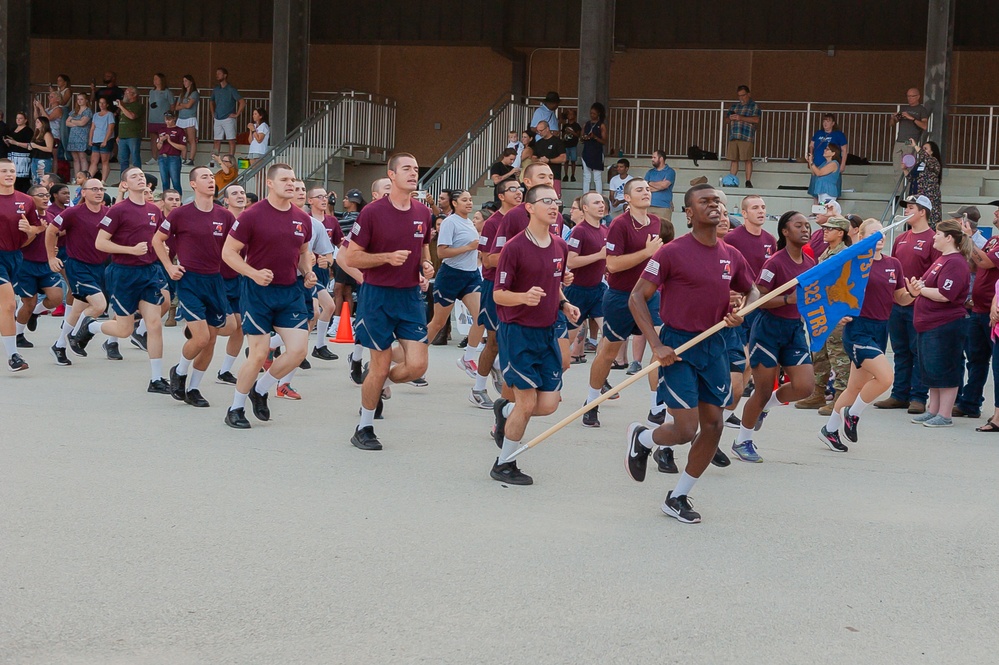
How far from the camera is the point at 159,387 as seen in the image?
10.6 metres

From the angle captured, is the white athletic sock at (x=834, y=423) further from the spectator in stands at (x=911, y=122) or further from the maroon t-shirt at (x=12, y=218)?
the spectator in stands at (x=911, y=122)

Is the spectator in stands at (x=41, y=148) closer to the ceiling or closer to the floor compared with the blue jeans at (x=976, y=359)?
closer to the ceiling

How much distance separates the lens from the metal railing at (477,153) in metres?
22.6

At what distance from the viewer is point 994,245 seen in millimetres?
10695

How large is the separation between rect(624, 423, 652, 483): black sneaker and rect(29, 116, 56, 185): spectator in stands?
19.4 metres

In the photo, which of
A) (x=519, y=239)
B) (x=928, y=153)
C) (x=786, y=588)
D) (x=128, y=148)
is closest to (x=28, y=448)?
(x=519, y=239)

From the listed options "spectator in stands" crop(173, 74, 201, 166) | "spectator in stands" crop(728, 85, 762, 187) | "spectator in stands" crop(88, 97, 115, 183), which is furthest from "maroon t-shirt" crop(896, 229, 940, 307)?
"spectator in stands" crop(88, 97, 115, 183)

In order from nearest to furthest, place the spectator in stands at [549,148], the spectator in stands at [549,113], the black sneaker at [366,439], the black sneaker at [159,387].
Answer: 1. the black sneaker at [366,439]
2. the black sneaker at [159,387]
3. the spectator in stands at [549,148]
4. the spectator in stands at [549,113]

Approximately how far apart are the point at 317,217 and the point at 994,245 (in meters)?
7.09

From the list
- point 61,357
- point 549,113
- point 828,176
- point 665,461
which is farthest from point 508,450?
point 549,113

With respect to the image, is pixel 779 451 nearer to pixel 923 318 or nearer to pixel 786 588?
pixel 923 318

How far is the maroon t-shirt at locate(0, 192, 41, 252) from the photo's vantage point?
1152 cm

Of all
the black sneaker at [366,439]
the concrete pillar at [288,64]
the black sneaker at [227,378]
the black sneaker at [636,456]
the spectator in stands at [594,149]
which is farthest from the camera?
the concrete pillar at [288,64]

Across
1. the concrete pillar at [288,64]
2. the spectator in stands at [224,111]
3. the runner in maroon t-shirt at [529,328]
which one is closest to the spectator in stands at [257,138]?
the spectator in stands at [224,111]
